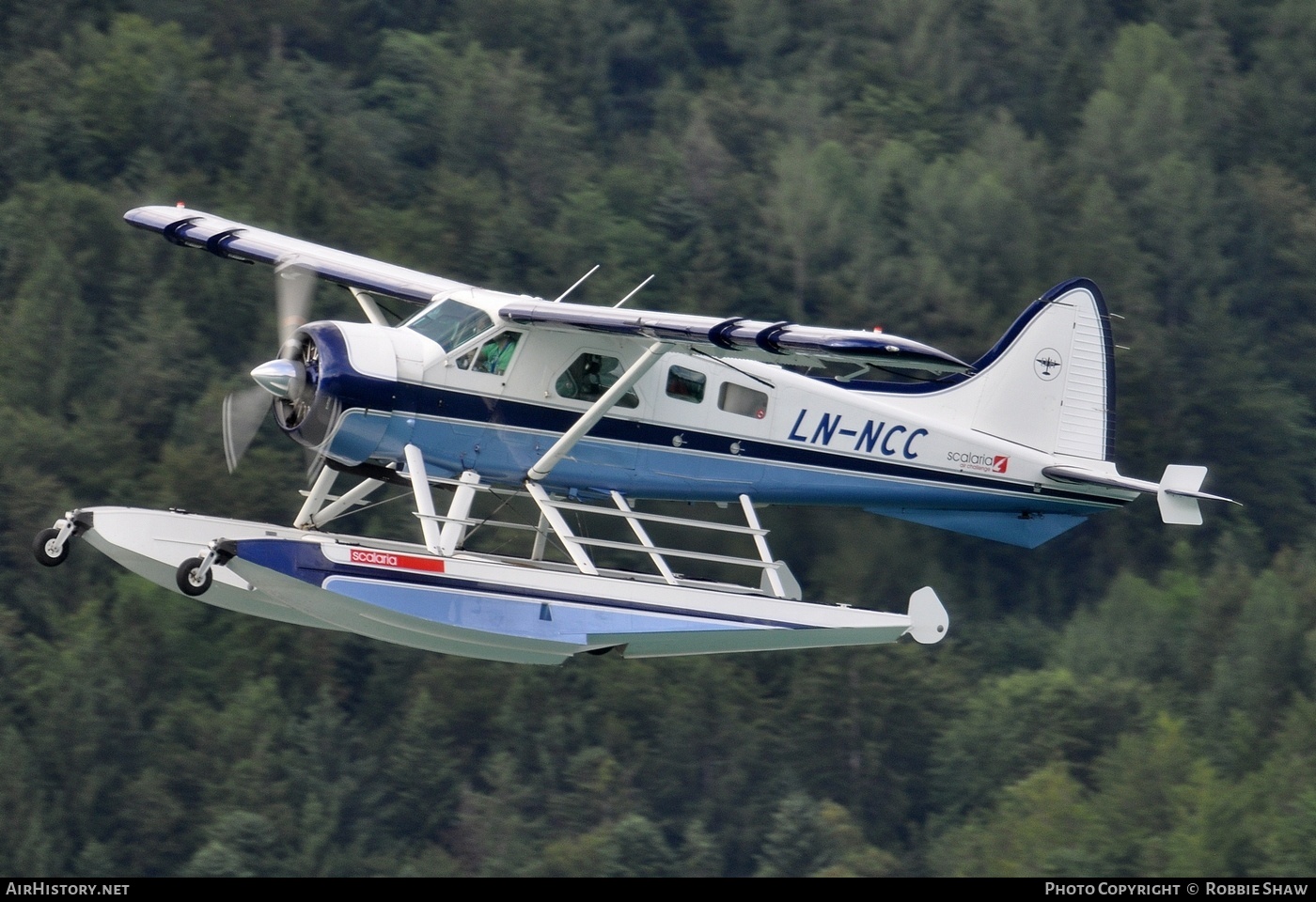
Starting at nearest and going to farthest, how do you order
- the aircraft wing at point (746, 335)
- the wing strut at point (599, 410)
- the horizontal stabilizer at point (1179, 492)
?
the aircraft wing at point (746, 335) → the wing strut at point (599, 410) → the horizontal stabilizer at point (1179, 492)

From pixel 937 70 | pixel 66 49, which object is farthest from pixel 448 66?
pixel 937 70

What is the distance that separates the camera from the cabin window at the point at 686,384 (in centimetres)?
1648

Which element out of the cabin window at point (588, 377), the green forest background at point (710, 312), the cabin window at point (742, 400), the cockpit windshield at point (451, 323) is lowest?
the green forest background at point (710, 312)

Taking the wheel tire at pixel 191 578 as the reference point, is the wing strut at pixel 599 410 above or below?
above

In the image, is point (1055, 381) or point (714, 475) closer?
point (714, 475)

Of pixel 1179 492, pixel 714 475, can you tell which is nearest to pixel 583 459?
pixel 714 475

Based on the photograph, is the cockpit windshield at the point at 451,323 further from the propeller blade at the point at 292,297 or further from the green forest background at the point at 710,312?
the green forest background at the point at 710,312

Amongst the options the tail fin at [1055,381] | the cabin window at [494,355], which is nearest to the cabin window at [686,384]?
the cabin window at [494,355]

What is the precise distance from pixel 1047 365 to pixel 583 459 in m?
4.52

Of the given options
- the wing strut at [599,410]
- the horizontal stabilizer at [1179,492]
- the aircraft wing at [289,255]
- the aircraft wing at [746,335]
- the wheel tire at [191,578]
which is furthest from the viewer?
the aircraft wing at [289,255]

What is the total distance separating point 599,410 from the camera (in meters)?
A: 15.9

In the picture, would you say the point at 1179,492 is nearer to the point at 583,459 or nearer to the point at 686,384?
the point at 686,384

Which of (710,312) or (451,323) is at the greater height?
(451,323)

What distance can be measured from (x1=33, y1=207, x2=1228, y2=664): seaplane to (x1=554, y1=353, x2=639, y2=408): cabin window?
2 centimetres
